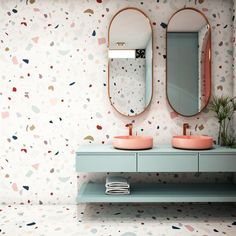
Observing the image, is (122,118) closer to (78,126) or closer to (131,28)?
(78,126)

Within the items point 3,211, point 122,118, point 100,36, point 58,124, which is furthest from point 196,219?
point 100,36

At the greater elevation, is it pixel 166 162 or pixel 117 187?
pixel 166 162

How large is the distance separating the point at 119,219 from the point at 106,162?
21.2 inches

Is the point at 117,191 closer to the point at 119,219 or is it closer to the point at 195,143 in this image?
the point at 119,219

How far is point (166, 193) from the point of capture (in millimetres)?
2539

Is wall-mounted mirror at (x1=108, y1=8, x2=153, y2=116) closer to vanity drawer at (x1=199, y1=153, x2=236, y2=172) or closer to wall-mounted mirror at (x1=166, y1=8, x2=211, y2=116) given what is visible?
wall-mounted mirror at (x1=166, y1=8, x2=211, y2=116)

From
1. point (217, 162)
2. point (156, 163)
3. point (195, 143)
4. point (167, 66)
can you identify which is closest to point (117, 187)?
point (156, 163)

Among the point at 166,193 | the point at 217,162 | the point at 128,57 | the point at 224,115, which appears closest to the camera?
the point at 217,162

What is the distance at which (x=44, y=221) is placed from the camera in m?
2.43

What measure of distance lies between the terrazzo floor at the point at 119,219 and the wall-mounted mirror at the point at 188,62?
3.24ft

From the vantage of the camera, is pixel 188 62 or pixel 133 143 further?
pixel 188 62

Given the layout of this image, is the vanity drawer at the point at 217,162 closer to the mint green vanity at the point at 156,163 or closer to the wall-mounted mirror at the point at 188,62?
the mint green vanity at the point at 156,163

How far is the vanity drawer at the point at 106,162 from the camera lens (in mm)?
2426

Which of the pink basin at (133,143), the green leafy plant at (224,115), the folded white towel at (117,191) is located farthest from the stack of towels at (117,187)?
the green leafy plant at (224,115)
